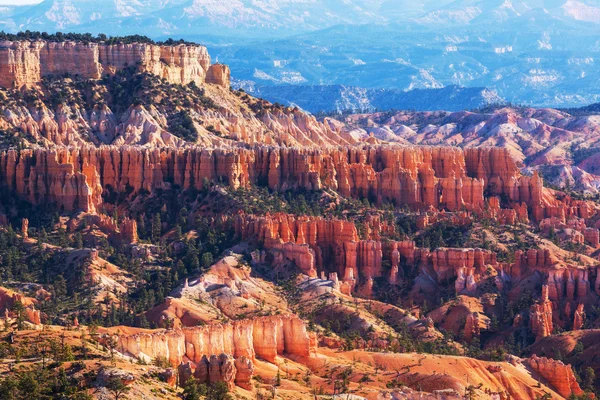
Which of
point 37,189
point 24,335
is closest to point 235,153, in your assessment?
point 37,189

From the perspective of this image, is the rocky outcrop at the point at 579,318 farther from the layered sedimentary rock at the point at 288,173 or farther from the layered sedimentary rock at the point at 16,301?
the layered sedimentary rock at the point at 16,301

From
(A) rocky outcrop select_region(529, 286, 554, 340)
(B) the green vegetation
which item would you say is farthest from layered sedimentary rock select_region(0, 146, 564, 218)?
(A) rocky outcrop select_region(529, 286, 554, 340)

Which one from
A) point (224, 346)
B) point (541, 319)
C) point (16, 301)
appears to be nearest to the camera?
point (224, 346)

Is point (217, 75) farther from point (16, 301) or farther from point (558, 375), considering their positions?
point (558, 375)

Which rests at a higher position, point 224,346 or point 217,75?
point 217,75

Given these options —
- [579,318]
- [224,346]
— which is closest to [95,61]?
[579,318]

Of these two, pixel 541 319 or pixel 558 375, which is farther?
pixel 541 319
